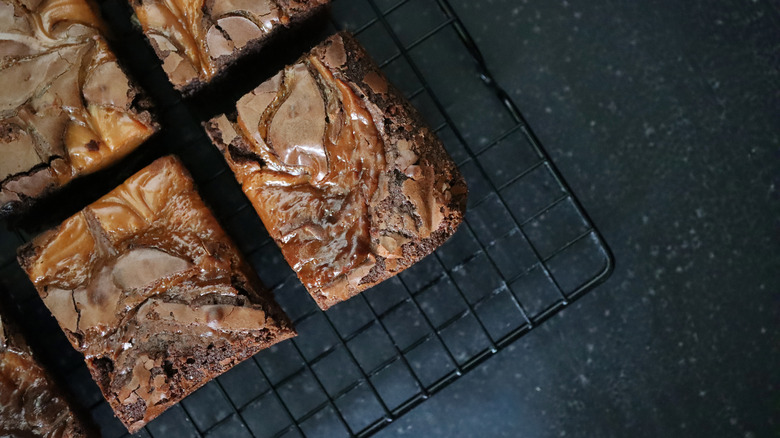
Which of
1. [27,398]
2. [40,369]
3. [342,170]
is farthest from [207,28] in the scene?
[27,398]

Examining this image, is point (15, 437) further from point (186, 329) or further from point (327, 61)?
point (327, 61)

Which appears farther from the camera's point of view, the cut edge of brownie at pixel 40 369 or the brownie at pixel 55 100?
the cut edge of brownie at pixel 40 369

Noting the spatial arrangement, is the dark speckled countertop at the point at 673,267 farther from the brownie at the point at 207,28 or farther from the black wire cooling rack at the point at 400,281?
the brownie at the point at 207,28

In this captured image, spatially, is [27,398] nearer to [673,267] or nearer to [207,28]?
[207,28]

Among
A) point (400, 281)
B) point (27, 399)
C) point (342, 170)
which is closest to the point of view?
point (342, 170)

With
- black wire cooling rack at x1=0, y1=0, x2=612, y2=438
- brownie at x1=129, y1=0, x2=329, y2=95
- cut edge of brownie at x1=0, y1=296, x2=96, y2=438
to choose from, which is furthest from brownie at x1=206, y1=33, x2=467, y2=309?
cut edge of brownie at x1=0, y1=296, x2=96, y2=438

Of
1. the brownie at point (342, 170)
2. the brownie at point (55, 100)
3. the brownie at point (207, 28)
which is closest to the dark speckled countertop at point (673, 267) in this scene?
the brownie at point (342, 170)

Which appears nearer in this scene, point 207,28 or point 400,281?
point 207,28

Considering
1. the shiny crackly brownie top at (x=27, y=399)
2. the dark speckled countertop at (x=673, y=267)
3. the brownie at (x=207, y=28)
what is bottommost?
the dark speckled countertop at (x=673, y=267)
